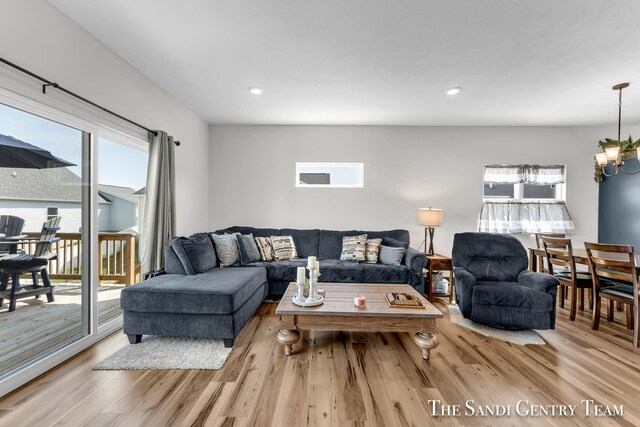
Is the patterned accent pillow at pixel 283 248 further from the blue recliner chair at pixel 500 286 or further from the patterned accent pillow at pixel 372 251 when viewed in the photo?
the blue recliner chair at pixel 500 286

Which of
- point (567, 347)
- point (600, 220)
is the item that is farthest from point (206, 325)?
point (600, 220)

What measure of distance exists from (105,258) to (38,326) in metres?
1.05

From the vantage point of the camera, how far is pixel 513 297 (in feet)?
8.57

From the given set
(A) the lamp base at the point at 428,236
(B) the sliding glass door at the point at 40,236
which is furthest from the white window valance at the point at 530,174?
(B) the sliding glass door at the point at 40,236

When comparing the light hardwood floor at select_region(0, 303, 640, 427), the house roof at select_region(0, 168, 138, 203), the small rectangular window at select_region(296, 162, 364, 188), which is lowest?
Answer: the light hardwood floor at select_region(0, 303, 640, 427)

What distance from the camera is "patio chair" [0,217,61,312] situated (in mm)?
1827

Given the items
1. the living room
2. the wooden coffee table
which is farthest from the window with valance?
the wooden coffee table

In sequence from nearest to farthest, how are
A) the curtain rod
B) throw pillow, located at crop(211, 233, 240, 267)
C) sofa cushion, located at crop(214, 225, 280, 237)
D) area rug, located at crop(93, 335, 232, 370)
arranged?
the curtain rod < area rug, located at crop(93, 335, 232, 370) < throw pillow, located at crop(211, 233, 240, 267) < sofa cushion, located at crop(214, 225, 280, 237)

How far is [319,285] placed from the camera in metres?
2.95

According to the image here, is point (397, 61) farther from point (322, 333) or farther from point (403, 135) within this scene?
point (322, 333)

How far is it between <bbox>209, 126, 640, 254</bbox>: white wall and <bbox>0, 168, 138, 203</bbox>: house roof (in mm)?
2221

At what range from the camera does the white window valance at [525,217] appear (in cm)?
435

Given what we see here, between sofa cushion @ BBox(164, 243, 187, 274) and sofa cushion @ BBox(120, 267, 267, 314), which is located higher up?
sofa cushion @ BBox(164, 243, 187, 274)

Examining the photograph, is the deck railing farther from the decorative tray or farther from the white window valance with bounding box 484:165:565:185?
the white window valance with bounding box 484:165:565:185
